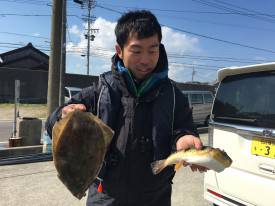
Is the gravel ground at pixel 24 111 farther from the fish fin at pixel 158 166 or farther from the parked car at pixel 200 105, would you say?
the fish fin at pixel 158 166

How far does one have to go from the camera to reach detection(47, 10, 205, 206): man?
8.91 ft

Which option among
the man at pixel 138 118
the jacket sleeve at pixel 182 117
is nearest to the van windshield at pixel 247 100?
the jacket sleeve at pixel 182 117

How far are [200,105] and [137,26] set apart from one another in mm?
18409

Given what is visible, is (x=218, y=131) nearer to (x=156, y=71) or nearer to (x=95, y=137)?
(x=156, y=71)

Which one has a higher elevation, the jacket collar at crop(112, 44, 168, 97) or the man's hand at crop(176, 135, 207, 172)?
the jacket collar at crop(112, 44, 168, 97)

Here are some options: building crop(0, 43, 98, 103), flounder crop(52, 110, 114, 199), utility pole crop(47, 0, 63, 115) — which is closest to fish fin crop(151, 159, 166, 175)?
flounder crop(52, 110, 114, 199)

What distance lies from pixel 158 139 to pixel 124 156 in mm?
240

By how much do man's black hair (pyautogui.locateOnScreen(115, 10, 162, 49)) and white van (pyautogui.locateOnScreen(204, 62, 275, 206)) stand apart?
6.60 ft

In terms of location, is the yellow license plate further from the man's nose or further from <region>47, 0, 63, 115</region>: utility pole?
<region>47, 0, 63, 115</region>: utility pole

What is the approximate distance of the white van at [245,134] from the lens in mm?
4324

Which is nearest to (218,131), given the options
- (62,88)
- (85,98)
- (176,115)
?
(176,115)

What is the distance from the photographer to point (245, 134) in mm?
4566

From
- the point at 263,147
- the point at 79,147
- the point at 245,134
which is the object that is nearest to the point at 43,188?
the point at 245,134

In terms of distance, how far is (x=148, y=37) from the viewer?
275cm
